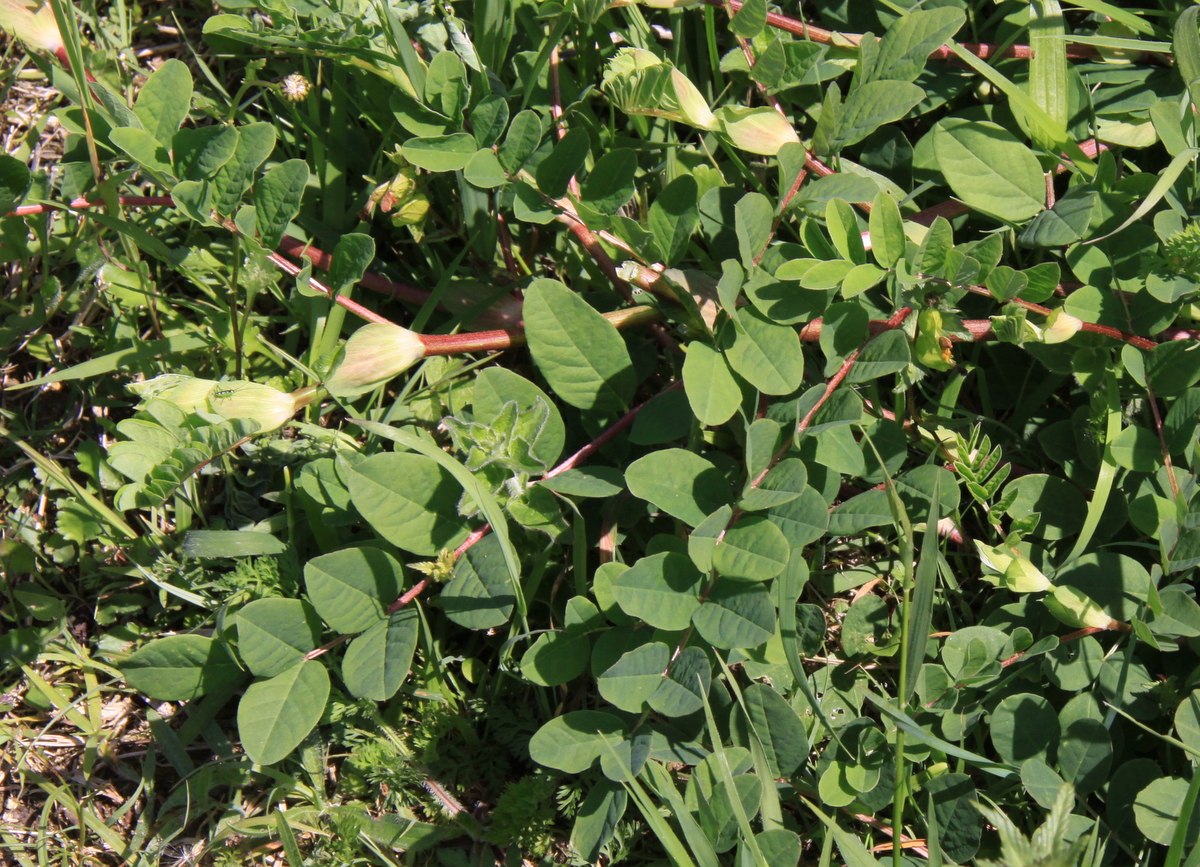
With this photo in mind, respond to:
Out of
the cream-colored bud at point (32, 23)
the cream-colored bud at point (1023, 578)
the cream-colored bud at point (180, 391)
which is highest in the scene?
the cream-colored bud at point (32, 23)

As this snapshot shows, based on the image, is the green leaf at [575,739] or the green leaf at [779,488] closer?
the green leaf at [779,488]

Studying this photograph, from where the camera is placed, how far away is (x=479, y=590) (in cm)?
201

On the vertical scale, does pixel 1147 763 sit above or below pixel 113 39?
below

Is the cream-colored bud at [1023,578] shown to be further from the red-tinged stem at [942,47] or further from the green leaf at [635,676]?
the red-tinged stem at [942,47]

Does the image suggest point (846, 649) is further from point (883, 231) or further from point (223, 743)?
point (223, 743)

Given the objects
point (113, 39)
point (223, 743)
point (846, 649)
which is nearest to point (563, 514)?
point (846, 649)

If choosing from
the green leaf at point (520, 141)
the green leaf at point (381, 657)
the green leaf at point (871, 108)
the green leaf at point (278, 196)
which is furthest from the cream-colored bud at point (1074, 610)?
the green leaf at point (278, 196)

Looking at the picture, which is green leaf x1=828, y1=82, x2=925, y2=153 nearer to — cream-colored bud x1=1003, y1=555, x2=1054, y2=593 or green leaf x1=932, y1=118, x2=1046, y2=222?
green leaf x1=932, y1=118, x2=1046, y2=222

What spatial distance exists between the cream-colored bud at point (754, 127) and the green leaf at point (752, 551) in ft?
3.00

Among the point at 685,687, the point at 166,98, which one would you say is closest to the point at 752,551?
the point at 685,687

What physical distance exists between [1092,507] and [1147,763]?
0.58 meters

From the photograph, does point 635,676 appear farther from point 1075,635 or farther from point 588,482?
point 1075,635

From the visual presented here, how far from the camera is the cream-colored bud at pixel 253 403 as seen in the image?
2.05 metres

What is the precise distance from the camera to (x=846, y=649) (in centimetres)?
222
